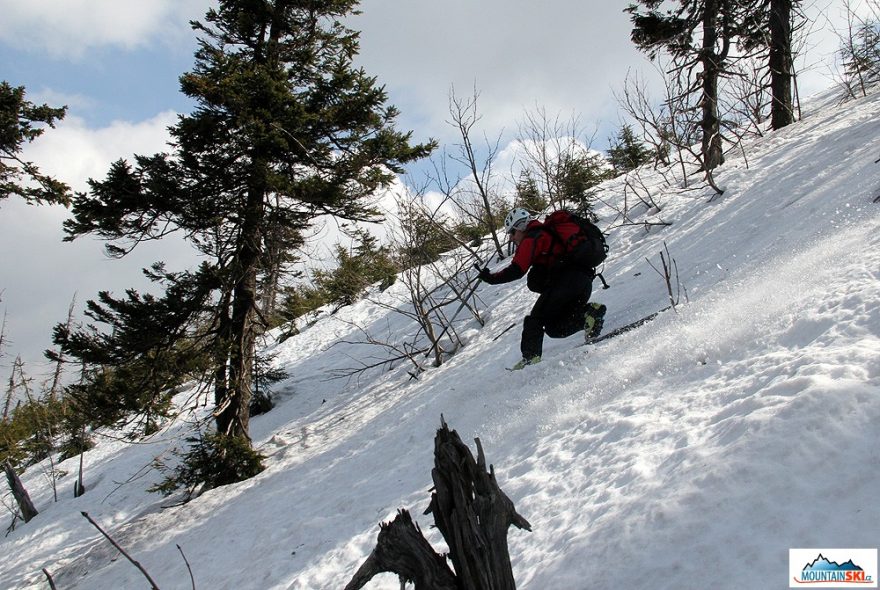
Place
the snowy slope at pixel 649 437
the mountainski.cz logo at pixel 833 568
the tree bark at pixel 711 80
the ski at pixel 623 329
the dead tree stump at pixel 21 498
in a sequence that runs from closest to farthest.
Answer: the mountainski.cz logo at pixel 833 568 → the snowy slope at pixel 649 437 → the ski at pixel 623 329 → the dead tree stump at pixel 21 498 → the tree bark at pixel 711 80

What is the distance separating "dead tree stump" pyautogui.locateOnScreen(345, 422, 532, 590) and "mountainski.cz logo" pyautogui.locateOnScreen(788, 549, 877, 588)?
99 centimetres

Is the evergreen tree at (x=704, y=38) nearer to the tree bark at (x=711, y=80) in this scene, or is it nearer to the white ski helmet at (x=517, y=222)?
the tree bark at (x=711, y=80)

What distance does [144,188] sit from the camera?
8.20 meters

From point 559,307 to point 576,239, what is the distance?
2.93ft

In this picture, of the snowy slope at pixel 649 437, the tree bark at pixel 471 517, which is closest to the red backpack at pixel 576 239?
the snowy slope at pixel 649 437

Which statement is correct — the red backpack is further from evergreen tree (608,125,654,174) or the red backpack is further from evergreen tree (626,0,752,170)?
evergreen tree (608,125,654,174)

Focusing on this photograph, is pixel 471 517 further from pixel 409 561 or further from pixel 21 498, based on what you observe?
pixel 21 498

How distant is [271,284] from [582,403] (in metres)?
7.36

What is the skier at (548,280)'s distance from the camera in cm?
552

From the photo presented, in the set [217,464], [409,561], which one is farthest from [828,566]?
[217,464]

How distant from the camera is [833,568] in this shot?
1.66 meters

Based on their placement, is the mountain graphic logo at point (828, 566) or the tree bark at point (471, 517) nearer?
the mountain graphic logo at point (828, 566)

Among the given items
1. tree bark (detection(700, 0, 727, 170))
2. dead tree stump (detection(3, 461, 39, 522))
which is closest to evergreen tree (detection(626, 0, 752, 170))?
tree bark (detection(700, 0, 727, 170))

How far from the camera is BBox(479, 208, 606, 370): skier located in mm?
5523
